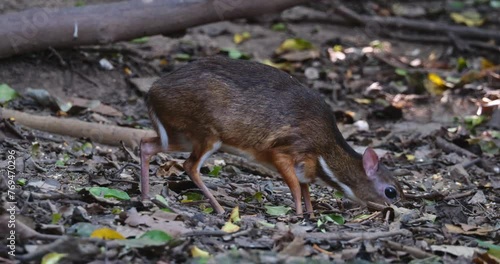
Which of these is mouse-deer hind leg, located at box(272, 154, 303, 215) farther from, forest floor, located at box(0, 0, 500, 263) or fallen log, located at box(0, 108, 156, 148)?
fallen log, located at box(0, 108, 156, 148)

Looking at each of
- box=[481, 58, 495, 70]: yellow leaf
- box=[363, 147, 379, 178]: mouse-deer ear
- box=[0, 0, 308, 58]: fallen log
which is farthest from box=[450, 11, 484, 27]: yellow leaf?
box=[363, 147, 379, 178]: mouse-deer ear

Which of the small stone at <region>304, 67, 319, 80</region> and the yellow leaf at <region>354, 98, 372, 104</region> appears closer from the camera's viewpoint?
the yellow leaf at <region>354, 98, 372, 104</region>

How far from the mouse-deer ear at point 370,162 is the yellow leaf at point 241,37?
188 inches

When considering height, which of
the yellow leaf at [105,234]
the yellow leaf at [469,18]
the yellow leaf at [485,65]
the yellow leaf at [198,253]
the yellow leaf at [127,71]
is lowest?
the yellow leaf at [485,65]

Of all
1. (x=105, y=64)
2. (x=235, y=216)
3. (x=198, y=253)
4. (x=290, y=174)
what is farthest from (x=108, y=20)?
(x=198, y=253)

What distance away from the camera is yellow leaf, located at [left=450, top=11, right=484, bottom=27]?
12.7m

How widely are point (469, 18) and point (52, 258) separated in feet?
31.5

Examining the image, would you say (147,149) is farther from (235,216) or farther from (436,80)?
(436,80)

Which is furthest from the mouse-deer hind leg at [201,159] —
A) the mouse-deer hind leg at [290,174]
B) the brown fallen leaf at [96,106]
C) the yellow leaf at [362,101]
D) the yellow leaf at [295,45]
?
the yellow leaf at [295,45]

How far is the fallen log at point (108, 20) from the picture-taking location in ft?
28.0

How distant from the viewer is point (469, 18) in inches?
508

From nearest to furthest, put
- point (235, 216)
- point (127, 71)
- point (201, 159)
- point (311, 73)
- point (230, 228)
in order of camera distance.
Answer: point (230, 228)
point (235, 216)
point (201, 159)
point (127, 71)
point (311, 73)

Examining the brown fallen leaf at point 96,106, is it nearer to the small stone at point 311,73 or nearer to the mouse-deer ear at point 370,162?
the small stone at point 311,73

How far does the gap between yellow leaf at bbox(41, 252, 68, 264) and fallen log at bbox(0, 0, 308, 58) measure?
434cm
